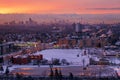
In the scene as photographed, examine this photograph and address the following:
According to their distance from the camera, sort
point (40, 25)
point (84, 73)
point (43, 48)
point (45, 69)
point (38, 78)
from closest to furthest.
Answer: point (38, 78), point (84, 73), point (45, 69), point (43, 48), point (40, 25)

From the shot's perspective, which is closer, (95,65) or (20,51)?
(95,65)

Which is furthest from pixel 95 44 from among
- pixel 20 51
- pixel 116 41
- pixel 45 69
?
pixel 45 69

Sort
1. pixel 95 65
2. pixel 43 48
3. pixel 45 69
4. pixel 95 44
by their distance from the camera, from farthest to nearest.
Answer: pixel 95 44 < pixel 43 48 < pixel 95 65 < pixel 45 69

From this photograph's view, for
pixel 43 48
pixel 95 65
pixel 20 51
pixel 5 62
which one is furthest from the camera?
pixel 43 48

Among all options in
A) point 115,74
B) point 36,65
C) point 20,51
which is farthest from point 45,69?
point 20,51

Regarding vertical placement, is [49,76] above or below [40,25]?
below

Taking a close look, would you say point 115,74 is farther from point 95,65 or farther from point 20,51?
point 20,51

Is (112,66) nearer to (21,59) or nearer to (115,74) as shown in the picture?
(115,74)

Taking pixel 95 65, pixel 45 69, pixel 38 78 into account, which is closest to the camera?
pixel 38 78

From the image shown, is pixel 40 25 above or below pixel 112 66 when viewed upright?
above
